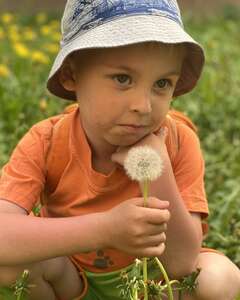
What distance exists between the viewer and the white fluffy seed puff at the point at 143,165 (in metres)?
1.93

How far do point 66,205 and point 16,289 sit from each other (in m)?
0.36

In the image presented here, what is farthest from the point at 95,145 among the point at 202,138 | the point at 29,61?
the point at 29,61

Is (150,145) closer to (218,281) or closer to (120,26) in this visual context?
(120,26)

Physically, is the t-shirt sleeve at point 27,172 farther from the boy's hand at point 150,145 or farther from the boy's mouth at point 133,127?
the boy's mouth at point 133,127

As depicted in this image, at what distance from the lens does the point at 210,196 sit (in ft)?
11.5

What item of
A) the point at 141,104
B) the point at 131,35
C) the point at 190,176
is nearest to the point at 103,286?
the point at 190,176

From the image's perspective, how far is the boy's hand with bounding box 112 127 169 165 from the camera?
7.29ft

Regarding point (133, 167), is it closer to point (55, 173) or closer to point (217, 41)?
point (55, 173)

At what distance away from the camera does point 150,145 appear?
2.22m

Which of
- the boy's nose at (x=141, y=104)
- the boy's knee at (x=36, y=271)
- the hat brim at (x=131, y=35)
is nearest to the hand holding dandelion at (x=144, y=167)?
the boy's nose at (x=141, y=104)

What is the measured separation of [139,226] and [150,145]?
A: 1.01ft

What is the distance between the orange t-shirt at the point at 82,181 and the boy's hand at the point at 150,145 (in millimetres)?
96

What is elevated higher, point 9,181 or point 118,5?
point 118,5

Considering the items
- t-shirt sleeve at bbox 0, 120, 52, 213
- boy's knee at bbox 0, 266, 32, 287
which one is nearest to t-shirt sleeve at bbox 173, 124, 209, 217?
t-shirt sleeve at bbox 0, 120, 52, 213
